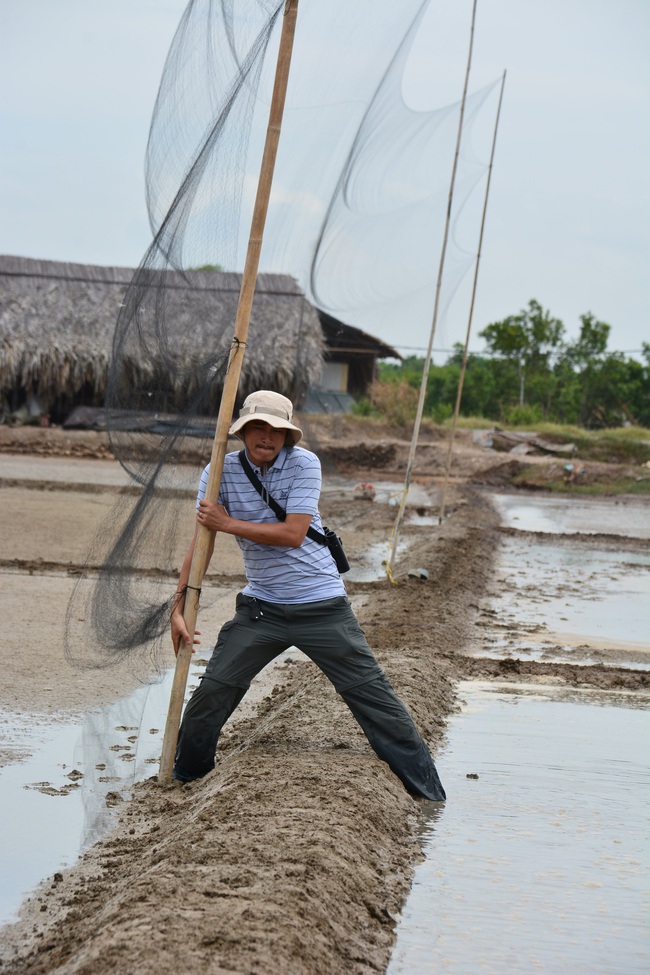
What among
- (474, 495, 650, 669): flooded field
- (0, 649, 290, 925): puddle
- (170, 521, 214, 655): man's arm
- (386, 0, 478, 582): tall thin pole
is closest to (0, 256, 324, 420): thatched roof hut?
(474, 495, 650, 669): flooded field

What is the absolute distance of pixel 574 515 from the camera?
18781 mm

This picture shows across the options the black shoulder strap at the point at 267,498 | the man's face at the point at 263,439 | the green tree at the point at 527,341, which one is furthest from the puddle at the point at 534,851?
the green tree at the point at 527,341

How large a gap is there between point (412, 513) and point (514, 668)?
10.6 metres

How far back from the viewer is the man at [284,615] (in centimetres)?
393

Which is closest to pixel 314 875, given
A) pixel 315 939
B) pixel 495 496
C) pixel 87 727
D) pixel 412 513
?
pixel 315 939

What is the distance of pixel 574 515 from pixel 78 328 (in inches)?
538

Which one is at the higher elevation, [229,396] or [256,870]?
[229,396]

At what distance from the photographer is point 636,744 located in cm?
502

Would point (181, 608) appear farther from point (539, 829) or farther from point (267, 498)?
point (539, 829)

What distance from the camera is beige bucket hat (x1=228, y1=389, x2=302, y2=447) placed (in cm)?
382

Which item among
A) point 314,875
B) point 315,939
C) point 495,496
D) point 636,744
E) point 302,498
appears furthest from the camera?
point 495,496

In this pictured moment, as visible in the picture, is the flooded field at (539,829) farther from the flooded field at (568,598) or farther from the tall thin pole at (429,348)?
the tall thin pole at (429,348)

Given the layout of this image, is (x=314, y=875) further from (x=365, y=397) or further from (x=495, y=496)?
(x=365, y=397)

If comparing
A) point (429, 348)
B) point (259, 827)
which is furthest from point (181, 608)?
point (429, 348)
